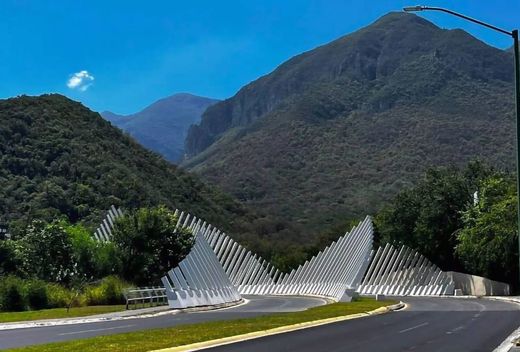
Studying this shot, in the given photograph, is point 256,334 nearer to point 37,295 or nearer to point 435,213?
point 37,295

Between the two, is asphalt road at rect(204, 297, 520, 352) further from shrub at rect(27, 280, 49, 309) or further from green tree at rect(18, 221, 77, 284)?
green tree at rect(18, 221, 77, 284)

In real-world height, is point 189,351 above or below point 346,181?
below

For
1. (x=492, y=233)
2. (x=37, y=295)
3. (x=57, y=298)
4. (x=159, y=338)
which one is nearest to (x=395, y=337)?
(x=159, y=338)

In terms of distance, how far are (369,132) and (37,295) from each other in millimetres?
98530

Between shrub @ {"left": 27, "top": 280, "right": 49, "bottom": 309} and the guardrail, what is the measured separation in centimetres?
481

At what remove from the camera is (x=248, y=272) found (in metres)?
77.2

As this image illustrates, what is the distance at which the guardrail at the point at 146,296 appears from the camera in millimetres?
37222

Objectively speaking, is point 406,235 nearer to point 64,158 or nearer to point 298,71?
point 64,158

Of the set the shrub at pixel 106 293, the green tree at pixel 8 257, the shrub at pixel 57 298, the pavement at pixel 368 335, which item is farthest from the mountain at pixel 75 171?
the pavement at pixel 368 335

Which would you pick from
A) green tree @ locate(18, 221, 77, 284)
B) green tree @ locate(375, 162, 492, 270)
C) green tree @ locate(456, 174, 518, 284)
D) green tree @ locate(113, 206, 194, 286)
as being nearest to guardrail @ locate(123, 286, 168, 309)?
green tree @ locate(113, 206, 194, 286)

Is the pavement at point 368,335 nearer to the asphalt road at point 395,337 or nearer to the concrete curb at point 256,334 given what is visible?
the asphalt road at point 395,337

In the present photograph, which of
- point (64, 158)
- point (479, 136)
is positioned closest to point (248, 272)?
point (64, 158)

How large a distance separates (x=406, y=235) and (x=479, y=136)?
5535cm

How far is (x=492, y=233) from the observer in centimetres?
5656
